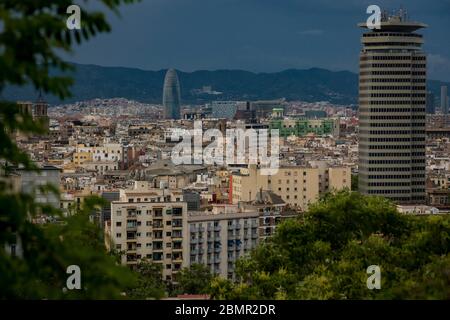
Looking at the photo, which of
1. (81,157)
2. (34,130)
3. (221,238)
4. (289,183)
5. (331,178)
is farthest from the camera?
(81,157)

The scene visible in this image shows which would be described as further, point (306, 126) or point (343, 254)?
point (306, 126)

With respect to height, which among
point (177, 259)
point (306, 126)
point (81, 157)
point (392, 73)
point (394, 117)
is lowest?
point (177, 259)

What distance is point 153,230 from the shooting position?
44125 millimetres

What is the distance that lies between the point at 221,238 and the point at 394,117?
31308 mm

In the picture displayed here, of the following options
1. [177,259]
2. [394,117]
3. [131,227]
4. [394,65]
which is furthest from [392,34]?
[131,227]

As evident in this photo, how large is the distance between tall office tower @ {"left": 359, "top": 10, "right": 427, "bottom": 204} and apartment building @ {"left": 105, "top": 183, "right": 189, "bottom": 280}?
105 ft

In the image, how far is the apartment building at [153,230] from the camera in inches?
1722

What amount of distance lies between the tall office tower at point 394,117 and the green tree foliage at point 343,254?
47.4 m

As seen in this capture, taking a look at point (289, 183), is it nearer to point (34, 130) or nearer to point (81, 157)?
point (81, 157)

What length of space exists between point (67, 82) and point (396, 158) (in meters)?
68.0

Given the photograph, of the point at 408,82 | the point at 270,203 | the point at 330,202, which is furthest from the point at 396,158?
the point at 330,202

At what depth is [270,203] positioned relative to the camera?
2162 inches

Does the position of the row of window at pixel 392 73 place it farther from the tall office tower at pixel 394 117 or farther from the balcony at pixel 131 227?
the balcony at pixel 131 227

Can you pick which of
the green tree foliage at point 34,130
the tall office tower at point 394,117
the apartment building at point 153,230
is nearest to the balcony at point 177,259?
the apartment building at point 153,230
